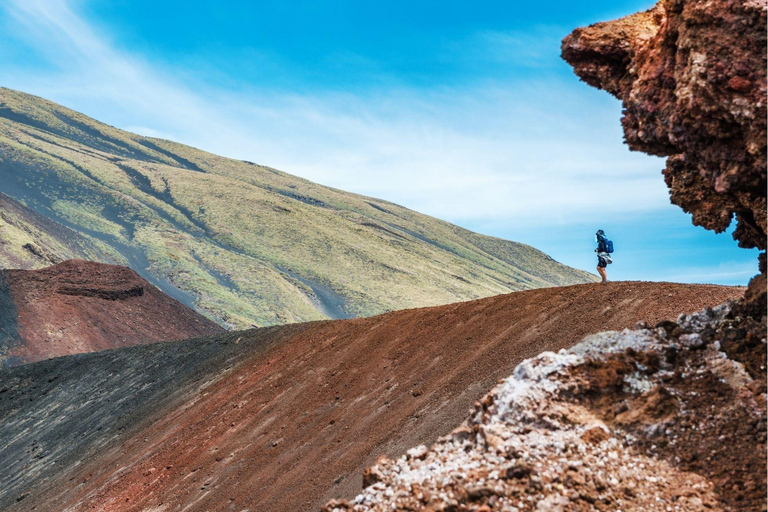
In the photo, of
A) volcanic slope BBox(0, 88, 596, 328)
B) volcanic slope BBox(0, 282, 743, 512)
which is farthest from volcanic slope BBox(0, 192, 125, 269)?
volcanic slope BBox(0, 282, 743, 512)

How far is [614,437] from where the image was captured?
601 cm

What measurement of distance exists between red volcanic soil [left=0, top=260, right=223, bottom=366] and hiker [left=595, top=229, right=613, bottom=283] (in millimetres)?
39519

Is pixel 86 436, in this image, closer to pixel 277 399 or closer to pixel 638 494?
pixel 277 399

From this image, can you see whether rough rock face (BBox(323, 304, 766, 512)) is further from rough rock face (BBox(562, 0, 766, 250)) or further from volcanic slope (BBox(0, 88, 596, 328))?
volcanic slope (BBox(0, 88, 596, 328))

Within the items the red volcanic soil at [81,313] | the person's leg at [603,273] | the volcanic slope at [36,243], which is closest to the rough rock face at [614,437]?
the person's leg at [603,273]

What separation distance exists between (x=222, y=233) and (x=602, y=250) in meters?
97.8

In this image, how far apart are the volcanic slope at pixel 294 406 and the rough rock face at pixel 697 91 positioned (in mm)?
5187

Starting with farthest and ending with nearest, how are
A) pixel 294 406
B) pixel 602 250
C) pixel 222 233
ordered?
pixel 222 233, pixel 294 406, pixel 602 250

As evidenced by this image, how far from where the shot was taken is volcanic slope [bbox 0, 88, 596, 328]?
9225cm

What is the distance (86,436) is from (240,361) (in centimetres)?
558

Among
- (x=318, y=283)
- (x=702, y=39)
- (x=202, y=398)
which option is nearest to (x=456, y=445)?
(x=702, y=39)

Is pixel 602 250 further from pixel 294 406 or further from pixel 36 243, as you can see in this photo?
pixel 36 243

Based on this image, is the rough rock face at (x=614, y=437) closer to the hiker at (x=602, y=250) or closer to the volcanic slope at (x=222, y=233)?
the hiker at (x=602, y=250)

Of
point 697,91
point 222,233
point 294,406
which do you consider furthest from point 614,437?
point 222,233
